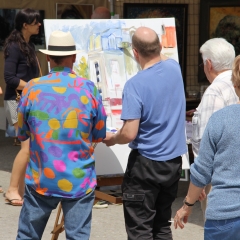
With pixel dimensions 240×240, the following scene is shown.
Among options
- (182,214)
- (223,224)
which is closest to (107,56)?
(182,214)

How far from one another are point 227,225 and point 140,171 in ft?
4.05

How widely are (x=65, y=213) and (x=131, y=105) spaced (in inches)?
29.8

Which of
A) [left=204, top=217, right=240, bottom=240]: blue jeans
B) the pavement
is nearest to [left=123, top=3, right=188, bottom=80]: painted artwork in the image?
the pavement

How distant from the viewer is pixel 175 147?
4.27 m

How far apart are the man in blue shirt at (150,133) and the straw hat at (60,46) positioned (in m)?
0.41

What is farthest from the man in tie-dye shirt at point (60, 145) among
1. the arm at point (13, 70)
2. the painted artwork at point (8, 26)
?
the painted artwork at point (8, 26)

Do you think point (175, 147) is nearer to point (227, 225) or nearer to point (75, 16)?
point (227, 225)

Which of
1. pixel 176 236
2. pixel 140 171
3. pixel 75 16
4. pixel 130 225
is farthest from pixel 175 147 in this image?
pixel 75 16

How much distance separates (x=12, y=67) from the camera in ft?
20.5

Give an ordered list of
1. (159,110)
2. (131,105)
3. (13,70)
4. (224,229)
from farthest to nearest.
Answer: (13,70)
(159,110)
(131,105)
(224,229)

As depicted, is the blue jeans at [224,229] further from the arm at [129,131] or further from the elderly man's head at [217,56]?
the elderly man's head at [217,56]

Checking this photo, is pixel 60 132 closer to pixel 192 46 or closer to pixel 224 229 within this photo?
pixel 224 229

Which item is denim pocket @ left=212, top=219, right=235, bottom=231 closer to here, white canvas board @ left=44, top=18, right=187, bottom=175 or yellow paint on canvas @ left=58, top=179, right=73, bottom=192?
yellow paint on canvas @ left=58, top=179, right=73, bottom=192

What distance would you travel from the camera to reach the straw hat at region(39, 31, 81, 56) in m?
3.97
